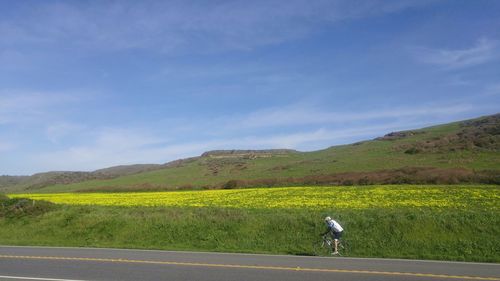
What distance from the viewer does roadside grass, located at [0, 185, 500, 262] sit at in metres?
19.3

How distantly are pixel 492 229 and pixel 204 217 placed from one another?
44.7 ft

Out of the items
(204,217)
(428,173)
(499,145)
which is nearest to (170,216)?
(204,217)

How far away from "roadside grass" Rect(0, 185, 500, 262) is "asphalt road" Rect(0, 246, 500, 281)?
256 centimetres

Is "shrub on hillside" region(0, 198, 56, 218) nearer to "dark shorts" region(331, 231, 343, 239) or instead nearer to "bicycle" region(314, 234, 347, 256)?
"bicycle" region(314, 234, 347, 256)

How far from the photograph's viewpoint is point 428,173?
5006 cm

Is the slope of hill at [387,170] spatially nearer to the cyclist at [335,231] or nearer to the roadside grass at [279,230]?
the roadside grass at [279,230]

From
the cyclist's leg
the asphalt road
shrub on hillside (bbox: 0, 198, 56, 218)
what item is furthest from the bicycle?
shrub on hillside (bbox: 0, 198, 56, 218)

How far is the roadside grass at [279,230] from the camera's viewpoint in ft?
63.2

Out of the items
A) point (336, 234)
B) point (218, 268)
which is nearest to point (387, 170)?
point (336, 234)

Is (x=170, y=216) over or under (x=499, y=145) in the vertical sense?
under

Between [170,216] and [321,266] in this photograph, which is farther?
[170,216]

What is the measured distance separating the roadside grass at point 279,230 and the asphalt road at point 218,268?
101 inches

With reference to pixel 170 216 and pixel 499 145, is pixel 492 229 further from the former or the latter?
pixel 499 145

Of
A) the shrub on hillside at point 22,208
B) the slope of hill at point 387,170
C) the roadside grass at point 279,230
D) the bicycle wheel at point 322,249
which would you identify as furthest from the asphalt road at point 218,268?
the slope of hill at point 387,170
